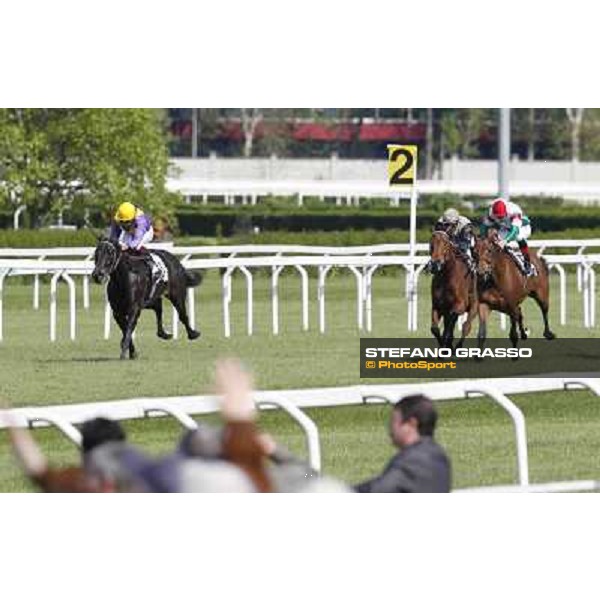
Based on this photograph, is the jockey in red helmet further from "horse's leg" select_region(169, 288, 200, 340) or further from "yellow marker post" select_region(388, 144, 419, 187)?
"horse's leg" select_region(169, 288, 200, 340)

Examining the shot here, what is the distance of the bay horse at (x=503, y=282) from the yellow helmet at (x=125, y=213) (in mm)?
2211

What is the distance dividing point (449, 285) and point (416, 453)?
10105 millimetres

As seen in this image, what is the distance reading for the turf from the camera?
9.78m

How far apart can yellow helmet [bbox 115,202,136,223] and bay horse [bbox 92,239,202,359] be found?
0.22 metres

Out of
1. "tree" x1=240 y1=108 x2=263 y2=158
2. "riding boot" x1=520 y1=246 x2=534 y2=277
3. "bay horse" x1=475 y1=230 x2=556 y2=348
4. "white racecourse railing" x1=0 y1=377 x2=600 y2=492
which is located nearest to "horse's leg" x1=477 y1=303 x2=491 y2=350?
"bay horse" x1=475 y1=230 x2=556 y2=348

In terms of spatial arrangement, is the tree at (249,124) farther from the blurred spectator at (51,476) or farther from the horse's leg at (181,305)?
the blurred spectator at (51,476)

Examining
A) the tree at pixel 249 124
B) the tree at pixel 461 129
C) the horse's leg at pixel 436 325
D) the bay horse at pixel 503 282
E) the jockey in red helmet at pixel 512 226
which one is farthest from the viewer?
the tree at pixel 249 124

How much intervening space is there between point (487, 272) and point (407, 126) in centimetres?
3636

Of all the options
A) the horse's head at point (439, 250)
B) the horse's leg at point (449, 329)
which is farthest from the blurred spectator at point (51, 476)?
the horse's head at point (439, 250)

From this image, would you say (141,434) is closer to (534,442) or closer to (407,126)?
(534,442)

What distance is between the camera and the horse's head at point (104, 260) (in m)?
15.3

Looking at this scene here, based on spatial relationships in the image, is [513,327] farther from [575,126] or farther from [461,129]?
[575,126]

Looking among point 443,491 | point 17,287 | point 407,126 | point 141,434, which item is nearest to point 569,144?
point 407,126

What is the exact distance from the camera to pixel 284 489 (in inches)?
156
